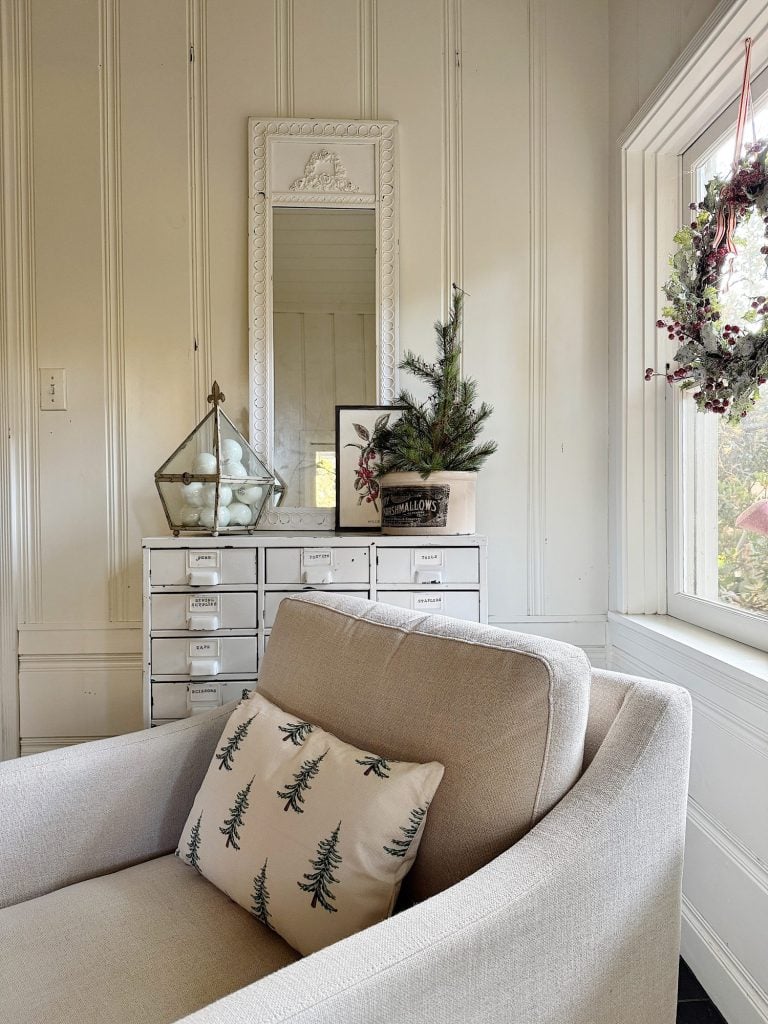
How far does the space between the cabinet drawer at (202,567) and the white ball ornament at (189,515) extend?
9 centimetres

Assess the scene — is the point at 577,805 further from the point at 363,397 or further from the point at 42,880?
the point at 363,397

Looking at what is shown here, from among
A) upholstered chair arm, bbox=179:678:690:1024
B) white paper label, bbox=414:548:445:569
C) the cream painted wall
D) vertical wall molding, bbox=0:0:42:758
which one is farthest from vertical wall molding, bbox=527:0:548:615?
vertical wall molding, bbox=0:0:42:758

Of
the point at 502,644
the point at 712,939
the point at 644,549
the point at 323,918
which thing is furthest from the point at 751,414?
the point at 323,918

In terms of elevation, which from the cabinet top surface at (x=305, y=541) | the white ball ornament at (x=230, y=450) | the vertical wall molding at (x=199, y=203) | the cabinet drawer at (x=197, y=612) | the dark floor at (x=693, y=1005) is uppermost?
the vertical wall molding at (x=199, y=203)

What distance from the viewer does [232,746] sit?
1143mm

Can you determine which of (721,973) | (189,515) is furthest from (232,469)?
(721,973)

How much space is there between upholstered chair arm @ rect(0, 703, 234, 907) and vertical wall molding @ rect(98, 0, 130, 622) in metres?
0.76

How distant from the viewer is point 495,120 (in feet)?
6.53

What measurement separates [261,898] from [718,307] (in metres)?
1.30

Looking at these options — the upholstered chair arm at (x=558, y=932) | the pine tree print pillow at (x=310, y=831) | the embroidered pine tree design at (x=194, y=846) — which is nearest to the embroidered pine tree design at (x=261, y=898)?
the pine tree print pillow at (x=310, y=831)

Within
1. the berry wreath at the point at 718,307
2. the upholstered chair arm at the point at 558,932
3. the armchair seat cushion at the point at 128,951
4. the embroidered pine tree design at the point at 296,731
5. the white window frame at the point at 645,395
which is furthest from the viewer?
the white window frame at the point at 645,395

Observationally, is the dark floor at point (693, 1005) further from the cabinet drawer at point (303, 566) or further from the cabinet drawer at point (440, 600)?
the cabinet drawer at point (303, 566)

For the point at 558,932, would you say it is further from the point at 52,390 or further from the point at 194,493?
the point at 52,390

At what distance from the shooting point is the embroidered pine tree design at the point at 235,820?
1.03 m
